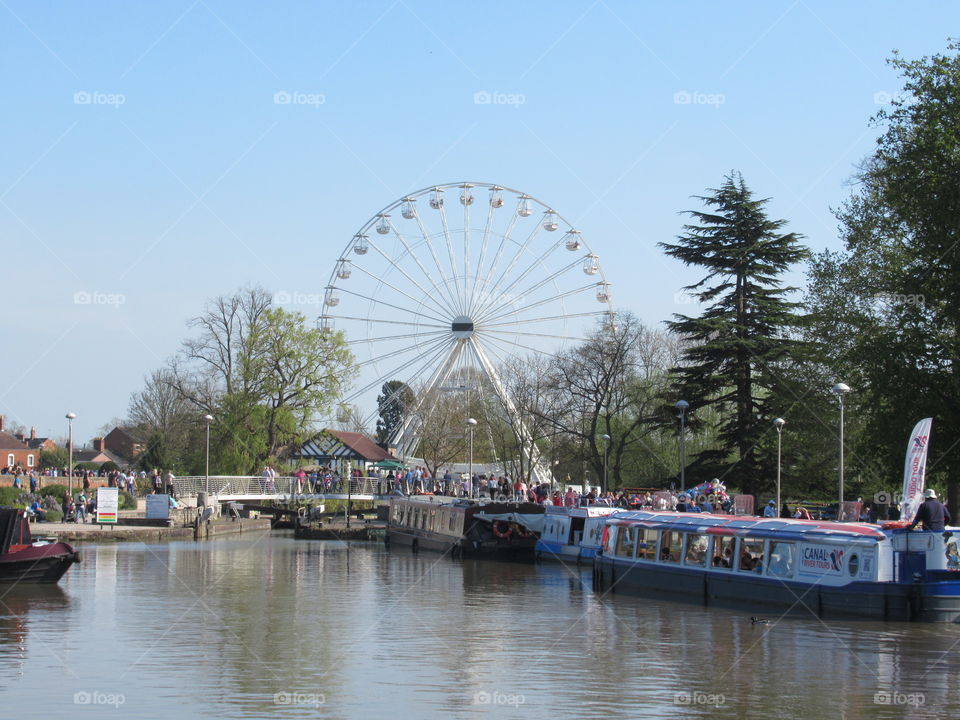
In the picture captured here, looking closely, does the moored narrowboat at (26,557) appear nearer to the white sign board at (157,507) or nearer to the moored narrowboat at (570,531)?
the moored narrowboat at (570,531)

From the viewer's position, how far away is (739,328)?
58.5m

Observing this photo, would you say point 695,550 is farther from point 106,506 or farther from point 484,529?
point 106,506

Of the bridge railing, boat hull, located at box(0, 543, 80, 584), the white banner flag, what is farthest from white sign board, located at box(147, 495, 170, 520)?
the white banner flag

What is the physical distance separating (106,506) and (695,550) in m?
32.5

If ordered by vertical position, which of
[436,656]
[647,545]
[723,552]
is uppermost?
Answer: [723,552]

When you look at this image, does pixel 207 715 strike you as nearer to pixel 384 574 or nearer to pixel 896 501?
pixel 384 574

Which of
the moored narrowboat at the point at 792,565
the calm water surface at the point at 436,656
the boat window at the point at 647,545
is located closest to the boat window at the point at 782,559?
the moored narrowboat at the point at 792,565

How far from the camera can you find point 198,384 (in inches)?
3465

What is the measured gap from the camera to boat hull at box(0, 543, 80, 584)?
35372 mm

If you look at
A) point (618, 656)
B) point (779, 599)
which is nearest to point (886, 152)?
point (779, 599)

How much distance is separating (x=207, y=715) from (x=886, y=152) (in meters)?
33.3

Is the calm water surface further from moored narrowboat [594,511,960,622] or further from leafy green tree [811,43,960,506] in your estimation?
leafy green tree [811,43,960,506]

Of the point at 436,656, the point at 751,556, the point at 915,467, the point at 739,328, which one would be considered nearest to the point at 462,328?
the point at 739,328

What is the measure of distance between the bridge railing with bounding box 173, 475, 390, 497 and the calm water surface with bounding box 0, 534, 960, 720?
32.7m
